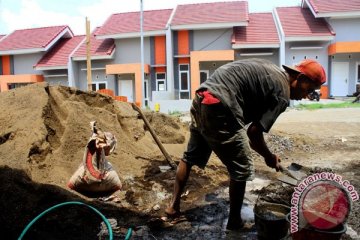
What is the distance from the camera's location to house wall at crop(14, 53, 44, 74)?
972 inches

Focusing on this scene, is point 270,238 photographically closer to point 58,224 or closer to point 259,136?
point 259,136

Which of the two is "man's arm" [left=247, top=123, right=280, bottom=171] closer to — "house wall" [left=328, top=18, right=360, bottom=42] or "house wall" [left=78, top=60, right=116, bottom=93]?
"house wall" [left=328, top=18, right=360, bottom=42]

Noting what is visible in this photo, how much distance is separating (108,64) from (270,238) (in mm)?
21231

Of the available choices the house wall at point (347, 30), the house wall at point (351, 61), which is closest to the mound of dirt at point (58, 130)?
the house wall at point (351, 61)

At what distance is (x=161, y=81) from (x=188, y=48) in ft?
8.91

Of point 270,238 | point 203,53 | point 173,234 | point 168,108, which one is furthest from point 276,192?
point 203,53

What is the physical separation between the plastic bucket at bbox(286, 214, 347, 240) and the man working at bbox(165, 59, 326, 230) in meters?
0.82

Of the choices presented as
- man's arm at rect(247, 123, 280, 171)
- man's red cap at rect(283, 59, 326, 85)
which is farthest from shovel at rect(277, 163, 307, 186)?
man's red cap at rect(283, 59, 326, 85)

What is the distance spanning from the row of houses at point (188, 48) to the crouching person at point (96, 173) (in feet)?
47.4

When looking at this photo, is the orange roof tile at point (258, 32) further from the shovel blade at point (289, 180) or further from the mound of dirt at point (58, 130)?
the shovel blade at point (289, 180)

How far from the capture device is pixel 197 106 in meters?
2.97

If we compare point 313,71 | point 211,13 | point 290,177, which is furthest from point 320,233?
point 211,13

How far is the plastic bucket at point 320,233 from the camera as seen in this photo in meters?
1.93

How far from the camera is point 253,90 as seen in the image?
2807 millimetres
